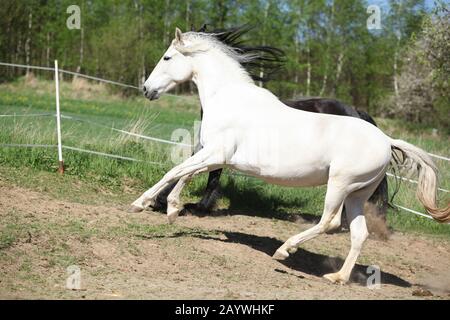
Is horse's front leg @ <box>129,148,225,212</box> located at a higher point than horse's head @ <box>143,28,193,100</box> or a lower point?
lower

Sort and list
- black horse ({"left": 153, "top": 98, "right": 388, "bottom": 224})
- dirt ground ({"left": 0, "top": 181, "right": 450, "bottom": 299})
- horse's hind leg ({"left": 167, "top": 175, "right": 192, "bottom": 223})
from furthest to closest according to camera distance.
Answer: black horse ({"left": 153, "top": 98, "right": 388, "bottom": 224}), horse's hind leg ({"left": 167, "top": 175, "right": 192, "bottom": 223}), dirt ground ({"left": 0, "top": 181, "right": 450, "bottom": 299})

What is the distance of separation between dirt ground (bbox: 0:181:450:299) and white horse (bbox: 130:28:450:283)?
Result: 1.40 feet

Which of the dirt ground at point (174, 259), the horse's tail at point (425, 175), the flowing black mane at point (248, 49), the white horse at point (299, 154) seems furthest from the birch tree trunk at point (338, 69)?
the white horse at point (299, 154)

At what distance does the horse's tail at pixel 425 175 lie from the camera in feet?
22.5

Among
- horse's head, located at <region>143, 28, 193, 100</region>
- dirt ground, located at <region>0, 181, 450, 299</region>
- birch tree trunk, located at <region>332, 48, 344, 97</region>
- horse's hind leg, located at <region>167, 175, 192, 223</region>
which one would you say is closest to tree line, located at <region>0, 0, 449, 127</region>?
birch tree trunk, located at <region>332, 48, 344, 97</region>

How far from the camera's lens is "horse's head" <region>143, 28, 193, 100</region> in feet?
24.2

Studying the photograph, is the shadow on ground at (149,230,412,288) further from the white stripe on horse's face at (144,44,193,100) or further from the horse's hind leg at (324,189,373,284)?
the white stripe on horse's face at (144,44,193,100)

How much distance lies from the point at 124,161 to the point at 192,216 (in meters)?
2.27

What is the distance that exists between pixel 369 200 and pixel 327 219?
296 cm

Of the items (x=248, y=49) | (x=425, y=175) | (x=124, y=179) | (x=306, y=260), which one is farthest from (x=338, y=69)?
(x=425, y=175)

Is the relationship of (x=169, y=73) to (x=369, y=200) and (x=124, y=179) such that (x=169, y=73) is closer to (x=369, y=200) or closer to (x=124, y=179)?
(x=124, y=179)

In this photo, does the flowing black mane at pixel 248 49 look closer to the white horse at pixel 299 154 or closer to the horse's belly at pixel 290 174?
the white horse at pixel 299 154

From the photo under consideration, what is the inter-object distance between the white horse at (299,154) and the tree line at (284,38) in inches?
1035

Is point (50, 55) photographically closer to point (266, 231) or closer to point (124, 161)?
point (124, 161)
